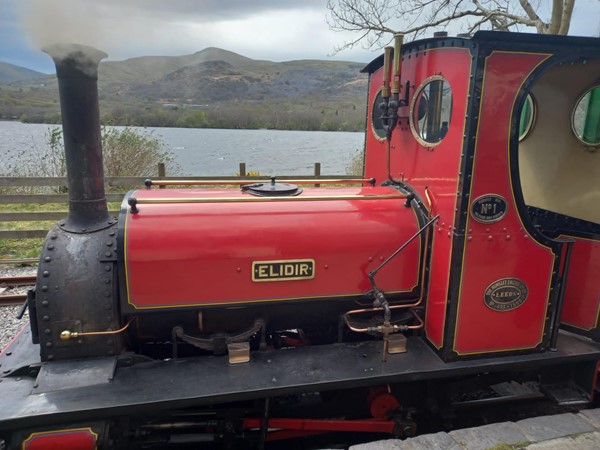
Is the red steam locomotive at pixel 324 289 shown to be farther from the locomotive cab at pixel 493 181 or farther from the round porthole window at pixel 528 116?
the round porthole window at pixel 528 116

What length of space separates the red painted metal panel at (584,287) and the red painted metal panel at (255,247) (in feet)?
4.36

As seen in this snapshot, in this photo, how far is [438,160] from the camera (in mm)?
2885

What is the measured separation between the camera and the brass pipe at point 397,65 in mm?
2896

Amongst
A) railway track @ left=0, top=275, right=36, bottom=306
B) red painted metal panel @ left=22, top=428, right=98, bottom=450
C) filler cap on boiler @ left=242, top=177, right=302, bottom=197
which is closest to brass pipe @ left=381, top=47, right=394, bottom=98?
filler cap on boiler @ left=242, top=177, right=302, bottom=197

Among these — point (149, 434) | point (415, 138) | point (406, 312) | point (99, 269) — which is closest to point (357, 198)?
point (415, 138)

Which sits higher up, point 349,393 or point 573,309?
point 573,309

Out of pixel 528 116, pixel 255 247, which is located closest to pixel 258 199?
pixel 255 247

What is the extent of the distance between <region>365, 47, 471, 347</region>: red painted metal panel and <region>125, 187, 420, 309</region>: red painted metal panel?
8.1 inches

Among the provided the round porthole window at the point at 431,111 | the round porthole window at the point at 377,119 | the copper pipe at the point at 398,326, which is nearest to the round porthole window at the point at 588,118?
the round porthole window at the point at 431,111

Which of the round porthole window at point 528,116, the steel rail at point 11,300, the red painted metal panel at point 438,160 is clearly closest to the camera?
the red painted metal panel at point 438,160

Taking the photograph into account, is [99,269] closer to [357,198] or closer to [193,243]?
[193,243]

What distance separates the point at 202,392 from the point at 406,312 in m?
1.54

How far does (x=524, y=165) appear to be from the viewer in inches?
156

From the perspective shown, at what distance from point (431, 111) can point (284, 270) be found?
4.75ft
